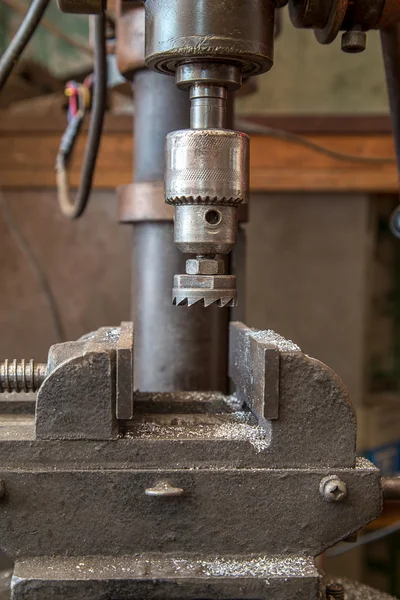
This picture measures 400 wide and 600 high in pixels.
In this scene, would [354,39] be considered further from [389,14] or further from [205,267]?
[205,267]

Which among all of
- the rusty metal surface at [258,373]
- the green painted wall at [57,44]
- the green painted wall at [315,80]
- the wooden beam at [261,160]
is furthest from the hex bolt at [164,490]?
the green painted wall at [57,44]

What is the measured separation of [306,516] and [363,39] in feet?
2.08

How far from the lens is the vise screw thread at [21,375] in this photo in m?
0.78

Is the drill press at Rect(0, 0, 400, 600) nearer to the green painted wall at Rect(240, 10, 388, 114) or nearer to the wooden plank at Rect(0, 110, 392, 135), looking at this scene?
the wooden plank at Rect(0, 110, 392, 135)

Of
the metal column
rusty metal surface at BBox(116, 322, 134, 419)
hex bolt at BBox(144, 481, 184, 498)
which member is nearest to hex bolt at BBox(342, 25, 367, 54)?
the metal column

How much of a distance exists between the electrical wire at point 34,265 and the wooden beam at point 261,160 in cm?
13

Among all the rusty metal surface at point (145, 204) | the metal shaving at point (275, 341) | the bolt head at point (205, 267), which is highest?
the rusty metal surface at point (145, 204)

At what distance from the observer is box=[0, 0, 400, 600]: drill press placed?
2.23 feet

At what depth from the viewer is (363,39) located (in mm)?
869

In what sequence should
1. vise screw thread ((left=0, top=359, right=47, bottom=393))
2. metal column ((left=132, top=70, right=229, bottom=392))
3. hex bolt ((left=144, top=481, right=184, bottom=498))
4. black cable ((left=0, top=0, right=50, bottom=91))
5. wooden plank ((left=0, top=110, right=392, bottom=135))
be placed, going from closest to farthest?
hex bolt ((left=144, top=481, right=184, bottom=498)), vise screw thread ((left=0, top=359, right=47, bottom=393)), black cable ((left=0, top=0, right=50, bottom=91)), metal column ((left=132, top=70, right=229, bottom=392)), wooden plank ((left=0, top=110, right=392, bottom=135))

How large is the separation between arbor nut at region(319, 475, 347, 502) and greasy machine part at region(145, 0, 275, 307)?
24 cm

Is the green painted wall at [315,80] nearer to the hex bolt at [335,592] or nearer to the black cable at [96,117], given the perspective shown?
the black cable at [96,117]

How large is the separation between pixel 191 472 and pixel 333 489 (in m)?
0.16

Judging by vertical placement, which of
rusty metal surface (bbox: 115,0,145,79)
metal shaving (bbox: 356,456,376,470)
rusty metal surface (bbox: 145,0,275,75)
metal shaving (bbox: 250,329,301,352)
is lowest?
metal shaving (bbox: 356,456,376,470)
